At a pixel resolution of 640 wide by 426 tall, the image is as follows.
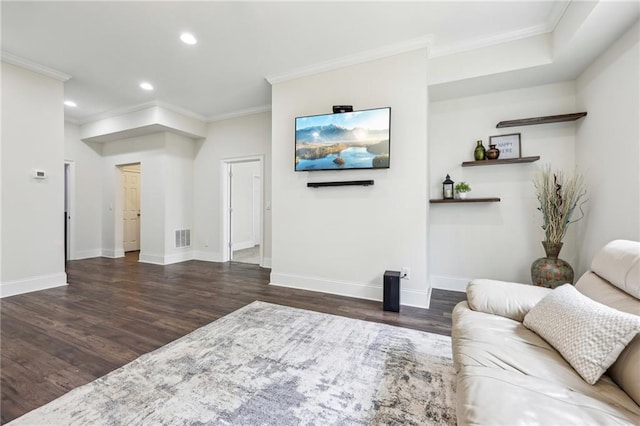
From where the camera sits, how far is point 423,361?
72.6 inches

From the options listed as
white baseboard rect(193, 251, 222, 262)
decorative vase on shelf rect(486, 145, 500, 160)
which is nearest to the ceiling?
decorative vase on shelf rect(486, 145, 500, 160)

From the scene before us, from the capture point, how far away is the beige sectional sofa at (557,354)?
33.0 inches

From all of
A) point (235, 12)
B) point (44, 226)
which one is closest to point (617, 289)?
point (235, 12)

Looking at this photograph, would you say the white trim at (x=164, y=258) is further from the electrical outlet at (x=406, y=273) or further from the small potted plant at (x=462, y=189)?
the small potted plant at (x=462, y=189)

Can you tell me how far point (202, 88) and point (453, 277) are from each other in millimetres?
4727

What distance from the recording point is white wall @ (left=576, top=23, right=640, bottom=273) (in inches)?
82.4

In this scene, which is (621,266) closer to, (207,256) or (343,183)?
(343,183)

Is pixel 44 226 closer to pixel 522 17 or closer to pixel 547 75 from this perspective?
pixel 522 17

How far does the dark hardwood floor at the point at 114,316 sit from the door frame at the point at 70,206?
5.17 ft

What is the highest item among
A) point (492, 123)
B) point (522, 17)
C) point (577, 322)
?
point (522, 17)

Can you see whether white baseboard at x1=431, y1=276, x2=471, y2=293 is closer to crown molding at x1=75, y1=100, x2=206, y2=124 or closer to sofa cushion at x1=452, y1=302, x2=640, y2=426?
sofa cushion at x1=452, y1=302, x2=640, y2=426

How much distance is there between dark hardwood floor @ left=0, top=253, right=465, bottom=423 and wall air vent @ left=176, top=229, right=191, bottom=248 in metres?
1.11

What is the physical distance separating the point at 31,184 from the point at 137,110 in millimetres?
2126

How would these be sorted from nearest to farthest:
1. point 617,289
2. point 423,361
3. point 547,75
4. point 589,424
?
point 589,424
point 617,289
point 423,361
point 547,75
